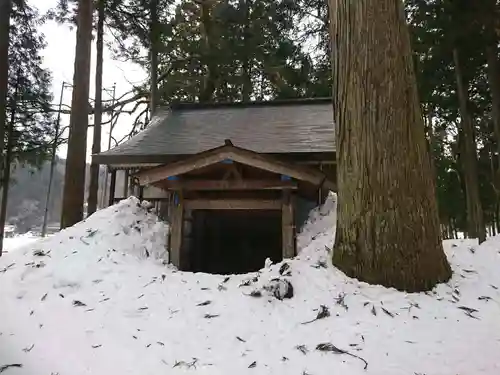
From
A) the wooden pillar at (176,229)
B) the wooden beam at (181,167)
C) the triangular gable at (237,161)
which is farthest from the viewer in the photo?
the wooden pillar at (176,229)

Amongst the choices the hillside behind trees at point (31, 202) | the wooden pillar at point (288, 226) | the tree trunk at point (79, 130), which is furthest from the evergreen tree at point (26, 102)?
the hillside behind trees at point (31, 202)

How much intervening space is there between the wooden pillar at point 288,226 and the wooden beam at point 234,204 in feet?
0.65

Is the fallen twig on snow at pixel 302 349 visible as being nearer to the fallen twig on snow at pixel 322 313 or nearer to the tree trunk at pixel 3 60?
the fallen twig on snow at pixel 322 313

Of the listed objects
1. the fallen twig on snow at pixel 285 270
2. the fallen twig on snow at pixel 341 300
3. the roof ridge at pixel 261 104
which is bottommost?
the fallen twig on snow at pixel 341 300

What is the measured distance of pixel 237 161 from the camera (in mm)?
5172

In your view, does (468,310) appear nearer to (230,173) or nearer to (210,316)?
(210,316)

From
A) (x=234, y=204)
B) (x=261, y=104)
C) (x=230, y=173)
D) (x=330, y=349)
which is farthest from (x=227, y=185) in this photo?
(x=261, y=104)

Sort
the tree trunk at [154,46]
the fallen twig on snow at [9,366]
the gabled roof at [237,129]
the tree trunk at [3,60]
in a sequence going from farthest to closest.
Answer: the tree trunk at [154,46] → the tree trunk at [3,60] → the gabled roof at [237,129] → the fallen twig on snow at [9,366]

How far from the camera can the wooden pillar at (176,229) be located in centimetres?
530

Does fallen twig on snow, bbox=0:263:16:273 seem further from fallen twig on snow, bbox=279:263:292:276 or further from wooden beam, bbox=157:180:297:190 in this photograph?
fallen twig on snow, bbox=279:263:292:276

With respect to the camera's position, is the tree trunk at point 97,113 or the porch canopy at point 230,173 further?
the tree trunk at point 97,113

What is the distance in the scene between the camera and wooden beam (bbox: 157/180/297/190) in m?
5.30

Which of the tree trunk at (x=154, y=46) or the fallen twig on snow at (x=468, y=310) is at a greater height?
the tree trunk at (x=154, y=46)

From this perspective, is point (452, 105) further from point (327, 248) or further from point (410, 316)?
point (410, 316)
